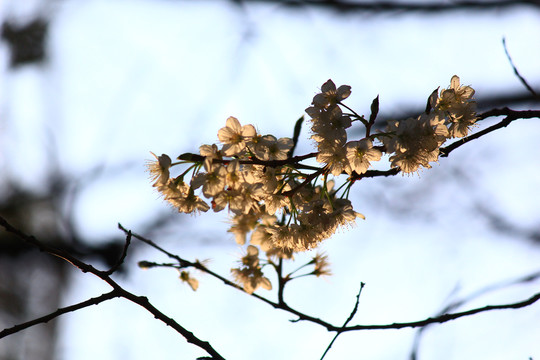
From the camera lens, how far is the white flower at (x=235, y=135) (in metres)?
1.71

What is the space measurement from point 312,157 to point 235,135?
30cm

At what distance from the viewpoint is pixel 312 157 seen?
1683mm

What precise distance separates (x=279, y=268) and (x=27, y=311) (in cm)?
707

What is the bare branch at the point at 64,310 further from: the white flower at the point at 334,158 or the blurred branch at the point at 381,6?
the blurred branch at the point at 381,6

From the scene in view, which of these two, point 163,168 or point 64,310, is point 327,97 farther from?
point 64,310

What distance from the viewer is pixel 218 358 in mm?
1465

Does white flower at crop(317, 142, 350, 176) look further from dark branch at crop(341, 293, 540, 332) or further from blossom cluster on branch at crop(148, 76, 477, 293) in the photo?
dark branch at crop(341, 293, 540, 332)

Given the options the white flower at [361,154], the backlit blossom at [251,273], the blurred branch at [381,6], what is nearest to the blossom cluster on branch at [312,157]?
the white flower at [361,154]

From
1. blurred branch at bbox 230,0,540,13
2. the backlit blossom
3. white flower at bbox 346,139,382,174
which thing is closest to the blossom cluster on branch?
white flower at bbox 346,139,382,174

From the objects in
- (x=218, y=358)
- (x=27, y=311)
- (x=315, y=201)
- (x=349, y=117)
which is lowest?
(x=218, y=358)

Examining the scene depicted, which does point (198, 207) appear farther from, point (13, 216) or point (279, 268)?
point (13, 216)

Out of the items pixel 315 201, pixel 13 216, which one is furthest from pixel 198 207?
pixel 13 216

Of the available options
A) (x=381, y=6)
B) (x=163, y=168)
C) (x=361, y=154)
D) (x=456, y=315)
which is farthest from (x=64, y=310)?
(x=381, y=6)

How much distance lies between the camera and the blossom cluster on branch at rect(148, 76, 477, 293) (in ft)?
5.37
